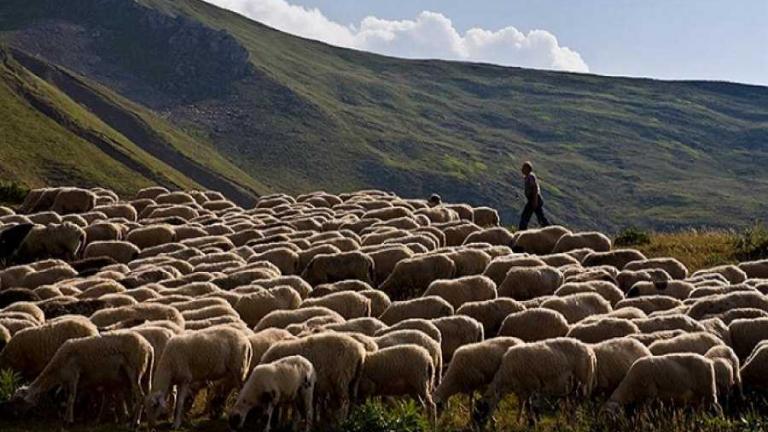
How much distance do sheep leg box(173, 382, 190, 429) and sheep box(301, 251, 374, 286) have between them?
357 inches

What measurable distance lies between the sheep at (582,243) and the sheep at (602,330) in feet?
33.8

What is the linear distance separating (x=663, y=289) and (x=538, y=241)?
720 cm

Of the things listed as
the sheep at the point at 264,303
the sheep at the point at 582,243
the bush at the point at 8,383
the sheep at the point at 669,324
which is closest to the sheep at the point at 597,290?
the sheep at the point at 669,324

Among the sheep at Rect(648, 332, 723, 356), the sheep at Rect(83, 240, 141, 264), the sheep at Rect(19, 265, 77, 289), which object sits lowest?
the sheep at Rect(83, 240, 141, 264)

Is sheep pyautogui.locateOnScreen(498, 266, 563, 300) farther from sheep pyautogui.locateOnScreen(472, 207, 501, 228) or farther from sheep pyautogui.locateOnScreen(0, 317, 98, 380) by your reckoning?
sheep pyautogui.locateOnScreen(472, 207, 501, 228)

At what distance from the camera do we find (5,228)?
92.2 ft

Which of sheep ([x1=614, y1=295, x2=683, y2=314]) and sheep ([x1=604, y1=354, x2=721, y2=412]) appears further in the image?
sheep ([x1=614, y1=295, x2=683, y2=314])

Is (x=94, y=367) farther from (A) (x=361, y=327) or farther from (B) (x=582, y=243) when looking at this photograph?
(B) (x=582, y=243)

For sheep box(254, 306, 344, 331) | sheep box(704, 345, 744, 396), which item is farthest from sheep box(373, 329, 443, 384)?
sheep box(704, 345, 744, 396)

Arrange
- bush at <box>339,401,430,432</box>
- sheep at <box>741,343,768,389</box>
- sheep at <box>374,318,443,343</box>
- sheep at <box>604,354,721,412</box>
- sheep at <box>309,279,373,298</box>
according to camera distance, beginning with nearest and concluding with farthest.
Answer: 1. bush at <box>339,401,430,432</box>
2. sheep at <box>604,354,721,412</box>
3. sheep at <box>741,343,768,389</box>
4. sheep at <box>374,318,443,343</box>
5. sheep at <box>309,279,373,298</box>

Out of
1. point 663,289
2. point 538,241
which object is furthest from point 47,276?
point 663,289

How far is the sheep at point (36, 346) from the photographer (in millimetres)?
14281

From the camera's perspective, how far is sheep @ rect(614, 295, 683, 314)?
17359 millimetres

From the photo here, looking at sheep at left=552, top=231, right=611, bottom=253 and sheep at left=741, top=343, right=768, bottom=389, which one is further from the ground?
sheep at left=741, top=343, right=768, bottom=389
